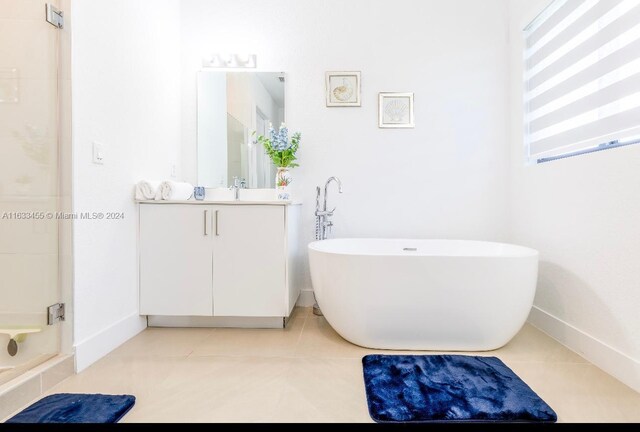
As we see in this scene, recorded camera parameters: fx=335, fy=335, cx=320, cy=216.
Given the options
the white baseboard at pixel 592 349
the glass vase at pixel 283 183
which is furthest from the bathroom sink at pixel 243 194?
the white baseboard at pixel 592 349

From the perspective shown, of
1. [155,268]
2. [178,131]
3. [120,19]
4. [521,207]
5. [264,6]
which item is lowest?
[155,268]

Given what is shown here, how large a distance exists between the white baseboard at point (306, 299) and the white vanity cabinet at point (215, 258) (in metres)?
0.54

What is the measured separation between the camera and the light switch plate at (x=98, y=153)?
5.82 feet

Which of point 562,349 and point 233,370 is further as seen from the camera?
point 562,349

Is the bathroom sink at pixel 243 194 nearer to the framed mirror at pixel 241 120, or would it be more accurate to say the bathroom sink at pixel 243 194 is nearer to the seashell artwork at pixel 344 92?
the framed mirror at pixel 241 120

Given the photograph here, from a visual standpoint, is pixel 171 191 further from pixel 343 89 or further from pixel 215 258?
pixel 343 89

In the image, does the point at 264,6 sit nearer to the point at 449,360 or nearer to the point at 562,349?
the point at 449,360

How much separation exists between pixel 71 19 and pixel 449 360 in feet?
8.30

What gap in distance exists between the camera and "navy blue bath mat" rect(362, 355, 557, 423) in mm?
1287

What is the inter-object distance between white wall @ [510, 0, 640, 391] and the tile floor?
0.44ft

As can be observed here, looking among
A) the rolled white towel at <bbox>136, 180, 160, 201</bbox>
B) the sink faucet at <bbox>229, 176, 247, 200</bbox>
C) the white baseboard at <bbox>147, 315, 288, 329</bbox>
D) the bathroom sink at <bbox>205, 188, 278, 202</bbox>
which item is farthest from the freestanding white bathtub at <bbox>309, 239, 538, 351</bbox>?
the rolled white towel at <bbox>136, 180, 160, 201</bbox>

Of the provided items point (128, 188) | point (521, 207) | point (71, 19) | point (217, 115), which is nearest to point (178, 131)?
point (217, 115)

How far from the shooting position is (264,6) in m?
2.72

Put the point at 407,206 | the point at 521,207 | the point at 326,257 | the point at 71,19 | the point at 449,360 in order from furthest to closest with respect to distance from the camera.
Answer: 1. the point at 407,206
2. the point at 521,207
3. the point at 326,257
4. the point at 449,360
5. the point at 71,19
